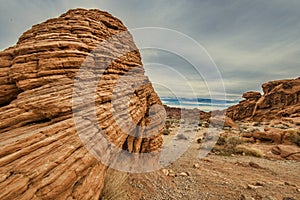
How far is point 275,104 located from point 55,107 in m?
60.0

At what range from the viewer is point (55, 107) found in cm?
461

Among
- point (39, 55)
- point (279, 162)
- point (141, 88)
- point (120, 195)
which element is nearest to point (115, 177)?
point (120, 195)

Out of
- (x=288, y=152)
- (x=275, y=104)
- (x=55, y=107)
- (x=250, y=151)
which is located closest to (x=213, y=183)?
(x=250, y=151)

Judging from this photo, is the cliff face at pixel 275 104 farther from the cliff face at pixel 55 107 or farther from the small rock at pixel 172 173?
the cliff face at pixel 55 107

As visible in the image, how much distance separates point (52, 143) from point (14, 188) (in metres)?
1.13

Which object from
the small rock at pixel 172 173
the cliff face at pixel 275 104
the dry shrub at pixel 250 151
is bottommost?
the dry shrub at pixel 250 151

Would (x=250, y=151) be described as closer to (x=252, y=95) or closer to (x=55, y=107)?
(x=55, y=107)

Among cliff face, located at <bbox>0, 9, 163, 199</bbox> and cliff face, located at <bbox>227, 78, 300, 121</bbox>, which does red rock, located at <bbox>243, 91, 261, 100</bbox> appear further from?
cliff face, located at <bbox>0, 9, 163, 199</bbox>

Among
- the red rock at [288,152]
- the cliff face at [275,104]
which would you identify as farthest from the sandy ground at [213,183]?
the cliff face at [275,104]

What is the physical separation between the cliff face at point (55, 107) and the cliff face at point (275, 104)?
164 feet

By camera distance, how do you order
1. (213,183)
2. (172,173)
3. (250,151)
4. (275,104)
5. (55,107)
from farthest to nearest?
(275,104) → (250,151) → (172,173) → (213,183) → (55,107)

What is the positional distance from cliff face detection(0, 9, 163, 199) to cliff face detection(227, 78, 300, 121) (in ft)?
164

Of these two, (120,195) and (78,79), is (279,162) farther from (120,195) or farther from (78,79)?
(78,79)

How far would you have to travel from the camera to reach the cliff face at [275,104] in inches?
1673
